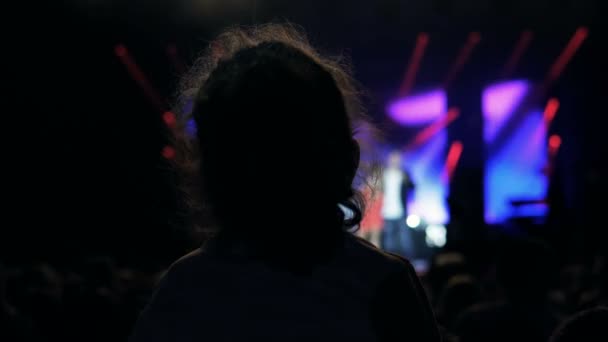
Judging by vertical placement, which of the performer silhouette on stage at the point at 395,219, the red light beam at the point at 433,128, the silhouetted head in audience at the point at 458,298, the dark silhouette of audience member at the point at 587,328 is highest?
the red light beam at the point at 433,128

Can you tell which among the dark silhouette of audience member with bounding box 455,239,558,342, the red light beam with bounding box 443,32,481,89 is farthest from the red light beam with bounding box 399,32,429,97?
the dark silhouette of audience member with bounding box 455,239,558,342

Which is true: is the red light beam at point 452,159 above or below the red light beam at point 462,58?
below

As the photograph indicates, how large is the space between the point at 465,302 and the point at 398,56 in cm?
1041

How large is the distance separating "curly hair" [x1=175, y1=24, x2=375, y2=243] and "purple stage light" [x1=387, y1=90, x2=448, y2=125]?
39.4ft

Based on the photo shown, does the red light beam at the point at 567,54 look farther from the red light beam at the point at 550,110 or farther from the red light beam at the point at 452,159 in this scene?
the red light beam at the point at 452,159

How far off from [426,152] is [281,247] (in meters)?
12.2

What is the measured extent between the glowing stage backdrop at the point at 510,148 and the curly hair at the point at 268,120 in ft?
36.8

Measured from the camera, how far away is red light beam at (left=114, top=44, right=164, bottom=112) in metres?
11.6

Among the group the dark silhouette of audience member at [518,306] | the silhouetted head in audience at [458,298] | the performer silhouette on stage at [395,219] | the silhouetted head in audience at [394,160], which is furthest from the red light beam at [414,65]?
the dark silhouette of audience member at [518,306]

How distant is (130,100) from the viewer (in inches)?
456

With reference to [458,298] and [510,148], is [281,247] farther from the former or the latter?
[510,148]

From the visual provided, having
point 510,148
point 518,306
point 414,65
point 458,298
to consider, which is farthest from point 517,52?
point 518,306

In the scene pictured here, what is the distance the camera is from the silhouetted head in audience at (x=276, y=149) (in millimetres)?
853

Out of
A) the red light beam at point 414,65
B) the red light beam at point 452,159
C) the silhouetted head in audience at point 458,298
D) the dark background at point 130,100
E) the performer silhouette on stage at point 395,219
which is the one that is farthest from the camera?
the red light beam at point 414,65
